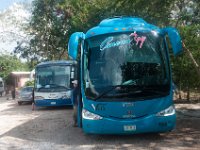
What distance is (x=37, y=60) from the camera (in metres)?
39.1

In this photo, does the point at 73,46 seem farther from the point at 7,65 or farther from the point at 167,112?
the point at 7,65

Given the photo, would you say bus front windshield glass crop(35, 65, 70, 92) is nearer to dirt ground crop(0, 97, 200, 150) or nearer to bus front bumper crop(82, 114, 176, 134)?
dirt ground crop(0, 97, 200, 150)

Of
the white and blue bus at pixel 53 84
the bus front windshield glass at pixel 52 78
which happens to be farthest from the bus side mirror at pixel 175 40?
the bus front windshield glass at pixel 52 78

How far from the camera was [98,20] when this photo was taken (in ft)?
78.4

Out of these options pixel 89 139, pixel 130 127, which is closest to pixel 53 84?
pixel 89 139

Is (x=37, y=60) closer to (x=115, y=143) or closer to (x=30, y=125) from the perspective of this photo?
(x=30, y=125)

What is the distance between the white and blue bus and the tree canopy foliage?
3.96 metres

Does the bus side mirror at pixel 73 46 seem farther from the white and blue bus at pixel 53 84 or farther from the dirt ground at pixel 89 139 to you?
the white and blue bus at pixel 53 84

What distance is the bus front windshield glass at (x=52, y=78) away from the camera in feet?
69.1

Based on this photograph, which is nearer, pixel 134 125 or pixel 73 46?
pixel 134 125

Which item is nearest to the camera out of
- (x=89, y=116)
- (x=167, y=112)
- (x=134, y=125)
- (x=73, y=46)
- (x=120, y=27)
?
(x=134, y=125)

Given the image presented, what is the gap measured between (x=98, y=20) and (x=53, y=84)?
5.37 metres

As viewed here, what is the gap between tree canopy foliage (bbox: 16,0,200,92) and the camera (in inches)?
553

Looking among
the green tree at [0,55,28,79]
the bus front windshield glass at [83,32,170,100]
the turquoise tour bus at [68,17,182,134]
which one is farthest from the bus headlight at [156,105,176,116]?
the green tree at [0,55,28,79]
